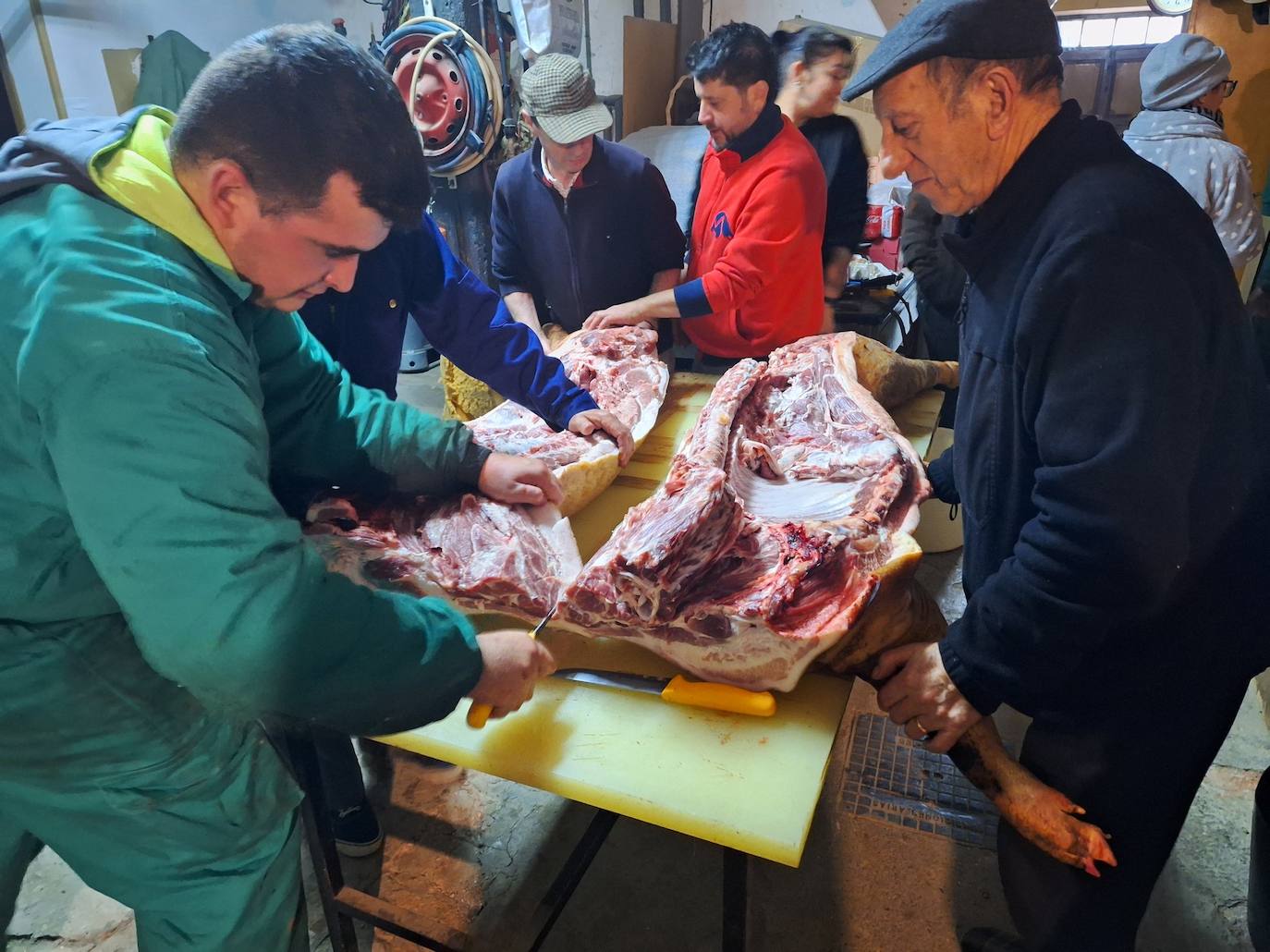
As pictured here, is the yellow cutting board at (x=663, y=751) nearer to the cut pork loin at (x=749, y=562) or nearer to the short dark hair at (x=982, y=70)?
the cut pork loin at (x=749, y=562)

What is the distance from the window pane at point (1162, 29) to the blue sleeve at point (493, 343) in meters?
3.68

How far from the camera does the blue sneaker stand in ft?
8.68

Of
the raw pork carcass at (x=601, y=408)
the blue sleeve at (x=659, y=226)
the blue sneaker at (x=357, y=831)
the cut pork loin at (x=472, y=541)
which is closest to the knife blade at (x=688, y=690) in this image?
the cut pork loin at (x=472, y=541)

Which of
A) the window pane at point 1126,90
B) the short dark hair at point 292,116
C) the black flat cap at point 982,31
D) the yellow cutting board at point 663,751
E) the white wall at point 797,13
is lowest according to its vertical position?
the yellow cutting board at point 663,751

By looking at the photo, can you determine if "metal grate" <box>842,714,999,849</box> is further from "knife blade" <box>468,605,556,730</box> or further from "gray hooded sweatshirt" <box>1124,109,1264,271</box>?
"gray hooded sweatshirt" <box>1124,109,1264,271</box>

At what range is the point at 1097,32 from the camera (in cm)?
381

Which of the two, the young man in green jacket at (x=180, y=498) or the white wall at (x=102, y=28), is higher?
the white wall at (x=102, y=28)

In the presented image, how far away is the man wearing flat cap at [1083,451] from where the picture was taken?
1314 mm

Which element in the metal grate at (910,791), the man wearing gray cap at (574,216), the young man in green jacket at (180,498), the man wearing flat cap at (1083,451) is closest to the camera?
the young man in green jacket at (180,498)

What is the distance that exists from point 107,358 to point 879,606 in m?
1.50

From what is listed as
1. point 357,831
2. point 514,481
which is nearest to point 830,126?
point 514,481

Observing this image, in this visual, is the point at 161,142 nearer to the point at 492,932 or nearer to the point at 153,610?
the point at 153,610

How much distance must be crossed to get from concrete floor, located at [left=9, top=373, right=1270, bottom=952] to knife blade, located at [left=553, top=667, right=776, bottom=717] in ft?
3.25

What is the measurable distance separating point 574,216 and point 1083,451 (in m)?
2.81
